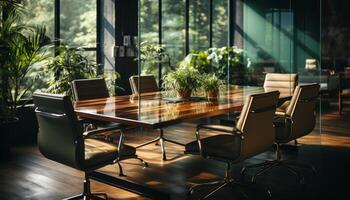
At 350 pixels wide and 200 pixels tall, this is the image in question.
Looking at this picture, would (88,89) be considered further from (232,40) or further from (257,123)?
(232,40)

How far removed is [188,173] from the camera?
4676mm

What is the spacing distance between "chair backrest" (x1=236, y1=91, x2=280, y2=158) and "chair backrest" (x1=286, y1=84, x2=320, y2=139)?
563 mm

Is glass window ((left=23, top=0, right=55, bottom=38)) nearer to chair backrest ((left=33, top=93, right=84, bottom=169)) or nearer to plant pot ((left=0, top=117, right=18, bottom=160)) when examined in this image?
plant pot ((left=0, top=117, right=18, bottom=160))

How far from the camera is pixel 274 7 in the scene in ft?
20.7

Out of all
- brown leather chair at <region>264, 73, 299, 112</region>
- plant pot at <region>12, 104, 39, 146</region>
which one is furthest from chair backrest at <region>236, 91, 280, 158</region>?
plant pot at <region>12, 104, 39, 146</region>

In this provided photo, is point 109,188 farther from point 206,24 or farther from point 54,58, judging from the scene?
point 206,24

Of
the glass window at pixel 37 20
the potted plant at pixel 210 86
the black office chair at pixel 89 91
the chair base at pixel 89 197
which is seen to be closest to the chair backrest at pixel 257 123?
the potted plant at pixel 210 86

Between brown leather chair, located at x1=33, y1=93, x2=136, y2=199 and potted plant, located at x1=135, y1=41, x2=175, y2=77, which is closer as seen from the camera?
brown leather chair, located at x1=33, y1=93, x2=136, y2=199

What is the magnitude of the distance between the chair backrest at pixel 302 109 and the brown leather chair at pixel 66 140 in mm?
1680

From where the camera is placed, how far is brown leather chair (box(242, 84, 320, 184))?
14.3ft

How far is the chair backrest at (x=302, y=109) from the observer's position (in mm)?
4363

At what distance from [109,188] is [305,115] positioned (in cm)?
196

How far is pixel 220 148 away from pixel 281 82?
253 cm

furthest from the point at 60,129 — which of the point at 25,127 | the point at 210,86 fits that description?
the point at 25,127
